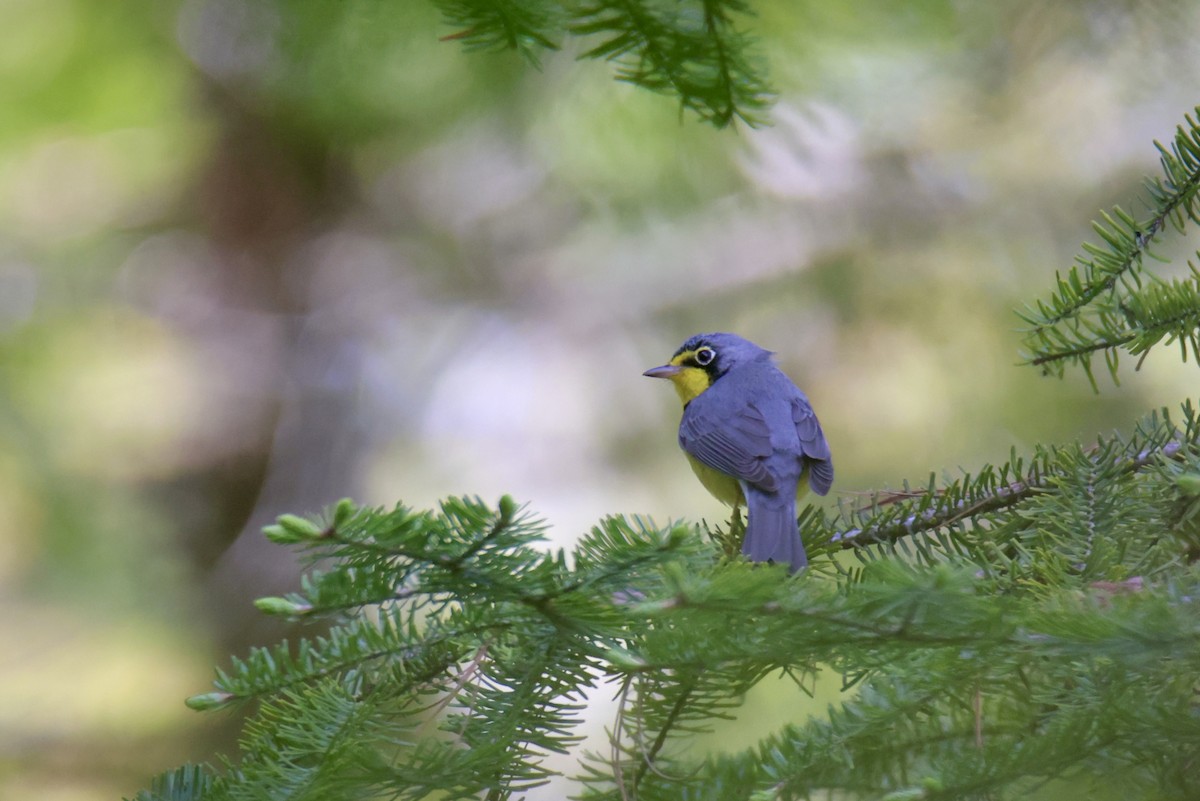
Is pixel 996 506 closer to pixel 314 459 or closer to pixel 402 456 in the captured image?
pixel 402 456

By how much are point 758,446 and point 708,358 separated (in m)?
0.92

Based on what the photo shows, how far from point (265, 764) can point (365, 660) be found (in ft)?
0.72

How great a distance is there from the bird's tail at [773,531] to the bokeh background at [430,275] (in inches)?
57.3

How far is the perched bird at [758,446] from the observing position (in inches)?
103

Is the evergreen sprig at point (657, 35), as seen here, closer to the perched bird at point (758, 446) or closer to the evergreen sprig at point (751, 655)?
the evergreen sprig at point (751, 655)

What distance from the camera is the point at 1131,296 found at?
71.1 inches

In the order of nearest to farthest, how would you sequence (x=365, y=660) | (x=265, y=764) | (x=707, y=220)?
(x=265, y=764) → (x=365, y=660) → (x=707, y=220)

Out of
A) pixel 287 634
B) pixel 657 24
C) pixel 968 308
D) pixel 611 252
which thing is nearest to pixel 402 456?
pixel 287 634

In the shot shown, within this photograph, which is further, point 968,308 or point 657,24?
point 968,308

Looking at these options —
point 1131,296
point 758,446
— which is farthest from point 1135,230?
point 758,446

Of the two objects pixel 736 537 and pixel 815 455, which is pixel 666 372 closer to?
pixel 815 455

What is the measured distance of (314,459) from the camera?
4949 mm

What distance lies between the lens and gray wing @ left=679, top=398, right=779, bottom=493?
2.94m

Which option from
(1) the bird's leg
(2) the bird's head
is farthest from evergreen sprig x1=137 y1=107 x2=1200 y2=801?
(2) the bird's head
